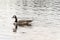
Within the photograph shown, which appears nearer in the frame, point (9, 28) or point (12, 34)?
point (12, 34)

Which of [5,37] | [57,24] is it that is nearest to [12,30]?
[5,37]

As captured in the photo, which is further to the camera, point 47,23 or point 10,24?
point 47,23

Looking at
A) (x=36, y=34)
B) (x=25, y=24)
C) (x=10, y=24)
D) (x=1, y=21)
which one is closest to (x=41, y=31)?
(x=36, y=34)

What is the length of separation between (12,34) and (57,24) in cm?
235

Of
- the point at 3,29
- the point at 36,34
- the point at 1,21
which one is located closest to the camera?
the point at 36,34

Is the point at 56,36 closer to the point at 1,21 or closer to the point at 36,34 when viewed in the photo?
the point at 36,34

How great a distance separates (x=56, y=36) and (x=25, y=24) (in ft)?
5.33

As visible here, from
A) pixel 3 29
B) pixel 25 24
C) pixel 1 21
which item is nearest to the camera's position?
pixel 3 29

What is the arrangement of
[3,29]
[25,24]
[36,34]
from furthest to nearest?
[25,24], [3,29], [36,34]

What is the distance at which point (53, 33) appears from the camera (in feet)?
19.4

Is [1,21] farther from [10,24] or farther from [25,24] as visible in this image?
[25,24]

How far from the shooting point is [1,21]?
7.25 m

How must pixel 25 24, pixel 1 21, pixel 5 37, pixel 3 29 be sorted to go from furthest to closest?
1. pixel 1 21
2. pixel 25 24
3. pixel 3 29
4. pixel 5 37

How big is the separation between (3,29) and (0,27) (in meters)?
0.28
